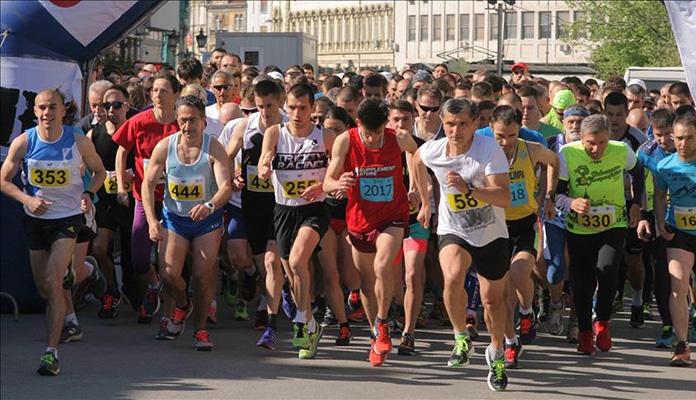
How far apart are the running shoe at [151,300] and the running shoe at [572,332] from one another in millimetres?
3452

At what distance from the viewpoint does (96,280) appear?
1227 cm

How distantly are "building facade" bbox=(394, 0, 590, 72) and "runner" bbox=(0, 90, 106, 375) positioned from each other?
281 ft

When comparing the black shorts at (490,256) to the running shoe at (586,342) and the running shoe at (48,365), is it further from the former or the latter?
the running shoe at (48,365)

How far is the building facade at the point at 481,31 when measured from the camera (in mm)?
98500

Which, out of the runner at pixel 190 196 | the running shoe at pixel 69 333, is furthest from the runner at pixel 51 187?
the running shoe at pixel 69 333

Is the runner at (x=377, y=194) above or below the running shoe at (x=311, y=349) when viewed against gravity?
above

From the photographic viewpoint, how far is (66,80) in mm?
12438

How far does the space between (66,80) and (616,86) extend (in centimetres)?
717

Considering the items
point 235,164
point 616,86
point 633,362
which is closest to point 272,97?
point 235,164

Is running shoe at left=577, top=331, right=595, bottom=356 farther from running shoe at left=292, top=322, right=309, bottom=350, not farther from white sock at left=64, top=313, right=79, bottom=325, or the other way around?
white sock at left=64, top=313, right=79, bottom=325

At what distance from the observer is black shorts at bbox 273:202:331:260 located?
1076 cm

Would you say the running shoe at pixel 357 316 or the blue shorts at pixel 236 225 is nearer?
the blue shorts at pixel 236 225

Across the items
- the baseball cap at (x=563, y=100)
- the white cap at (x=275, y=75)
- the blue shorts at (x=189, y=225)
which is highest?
the white cap at (x=275, y=75)

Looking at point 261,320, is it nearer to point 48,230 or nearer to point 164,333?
point 164,333
